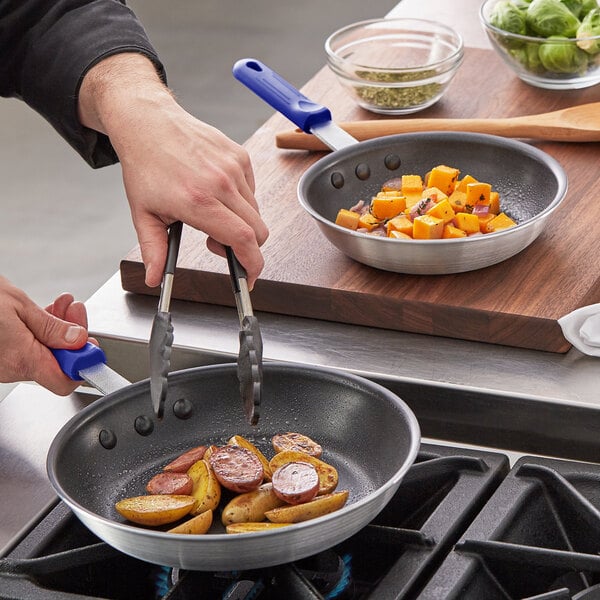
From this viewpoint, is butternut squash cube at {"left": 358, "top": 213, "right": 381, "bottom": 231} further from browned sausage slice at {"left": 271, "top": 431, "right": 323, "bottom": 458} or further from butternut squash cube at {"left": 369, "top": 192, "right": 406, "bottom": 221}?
browned sausage slice at {"left": 271, "top": 431, "right": 323, "bottom": 458}

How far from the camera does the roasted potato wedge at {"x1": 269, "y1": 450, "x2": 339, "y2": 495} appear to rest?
1028mm

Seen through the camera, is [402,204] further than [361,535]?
Yes

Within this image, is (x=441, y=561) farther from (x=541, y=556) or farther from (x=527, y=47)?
(x=527, y=47)

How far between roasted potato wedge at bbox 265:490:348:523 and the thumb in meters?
0.31

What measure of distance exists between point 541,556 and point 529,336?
0.44 metres

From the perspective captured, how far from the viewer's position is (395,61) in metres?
2.07

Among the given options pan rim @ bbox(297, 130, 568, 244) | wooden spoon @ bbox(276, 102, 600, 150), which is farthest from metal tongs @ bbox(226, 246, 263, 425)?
wooden spoon @ bbox(276, 102, 600, 150)

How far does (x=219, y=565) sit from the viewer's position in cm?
90

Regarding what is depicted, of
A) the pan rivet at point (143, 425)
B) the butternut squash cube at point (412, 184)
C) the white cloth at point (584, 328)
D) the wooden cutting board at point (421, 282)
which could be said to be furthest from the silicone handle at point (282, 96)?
the pan rivet at point (143, 425)

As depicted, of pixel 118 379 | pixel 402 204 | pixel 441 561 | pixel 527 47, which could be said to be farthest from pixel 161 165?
pixel 527 47

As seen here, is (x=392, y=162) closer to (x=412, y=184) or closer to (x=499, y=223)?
(x=412, y=184)

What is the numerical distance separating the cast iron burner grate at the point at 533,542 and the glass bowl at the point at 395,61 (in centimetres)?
94

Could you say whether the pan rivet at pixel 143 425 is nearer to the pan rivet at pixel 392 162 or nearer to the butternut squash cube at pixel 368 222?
the butternut squash cube at pixel 368 222

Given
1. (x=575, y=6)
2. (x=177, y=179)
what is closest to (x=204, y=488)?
(x=177, y=179)
